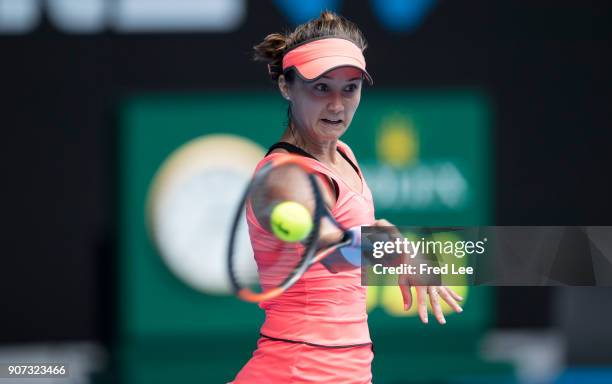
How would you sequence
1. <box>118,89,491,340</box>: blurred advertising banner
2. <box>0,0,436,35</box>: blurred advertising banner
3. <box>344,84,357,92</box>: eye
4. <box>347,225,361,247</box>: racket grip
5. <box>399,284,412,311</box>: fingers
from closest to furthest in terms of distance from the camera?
<box>347,225,361,247</box>: racket grip < <box>344,84,357,92</box>: eye < <box>399,284,412,311</box>: fingers < <box>118,89,491,340</box>: blurred advertising banner < <box>0,0,436,35</box>: blurred advertising banner

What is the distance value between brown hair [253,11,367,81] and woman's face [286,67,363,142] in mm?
98

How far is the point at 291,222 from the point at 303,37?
0.62 meters

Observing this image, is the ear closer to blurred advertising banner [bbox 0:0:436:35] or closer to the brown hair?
the brown hair

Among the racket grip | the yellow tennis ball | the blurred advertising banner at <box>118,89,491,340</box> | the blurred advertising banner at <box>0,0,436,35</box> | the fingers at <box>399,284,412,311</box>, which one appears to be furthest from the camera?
the blurred advertising banner at <box>0,0,436,35</box>

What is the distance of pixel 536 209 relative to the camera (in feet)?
27.3

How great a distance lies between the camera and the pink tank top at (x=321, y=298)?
12.4 ft

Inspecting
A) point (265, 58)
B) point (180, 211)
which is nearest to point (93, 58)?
point (180, 211)

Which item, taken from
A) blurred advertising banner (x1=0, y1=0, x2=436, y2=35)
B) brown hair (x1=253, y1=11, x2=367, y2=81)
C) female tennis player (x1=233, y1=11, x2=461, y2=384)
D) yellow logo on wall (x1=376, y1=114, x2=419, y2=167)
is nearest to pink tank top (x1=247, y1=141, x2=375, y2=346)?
female tennis player (x1=233, y1=11, x2=461, y2=384)

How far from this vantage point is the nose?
3.80 meters

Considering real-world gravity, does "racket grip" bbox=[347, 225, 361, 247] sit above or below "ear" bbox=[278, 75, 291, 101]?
below

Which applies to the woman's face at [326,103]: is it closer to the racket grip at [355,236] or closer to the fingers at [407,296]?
the racket grip at [355,236]

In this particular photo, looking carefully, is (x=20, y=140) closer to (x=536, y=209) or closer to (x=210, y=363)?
(x=210, y=363)

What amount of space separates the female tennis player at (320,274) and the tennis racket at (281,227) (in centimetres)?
5

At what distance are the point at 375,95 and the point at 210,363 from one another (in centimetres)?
188
